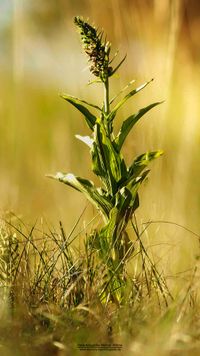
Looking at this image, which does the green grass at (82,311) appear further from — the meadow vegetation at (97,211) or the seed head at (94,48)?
the seed head at (94,48)

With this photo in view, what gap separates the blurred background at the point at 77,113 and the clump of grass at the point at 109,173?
22 cm

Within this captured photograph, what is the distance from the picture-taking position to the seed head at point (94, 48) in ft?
4.31

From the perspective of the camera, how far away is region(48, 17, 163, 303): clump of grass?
1.32m

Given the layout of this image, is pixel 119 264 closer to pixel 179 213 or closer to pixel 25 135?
pixel 179 213

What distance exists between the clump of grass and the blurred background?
0.22 meters

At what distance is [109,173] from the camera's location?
1347mm

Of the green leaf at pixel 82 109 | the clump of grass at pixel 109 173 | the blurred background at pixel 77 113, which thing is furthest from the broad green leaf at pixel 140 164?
the blurred background at pixel 77 113

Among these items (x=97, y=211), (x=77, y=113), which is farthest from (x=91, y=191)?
(x=77, y=113)

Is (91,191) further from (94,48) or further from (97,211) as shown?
(97,211)

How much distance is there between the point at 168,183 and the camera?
7.20 ft

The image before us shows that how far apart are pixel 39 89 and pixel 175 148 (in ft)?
2.62

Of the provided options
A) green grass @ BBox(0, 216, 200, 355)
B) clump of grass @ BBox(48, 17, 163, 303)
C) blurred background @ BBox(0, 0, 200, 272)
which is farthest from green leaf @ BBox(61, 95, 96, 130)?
blurred background @ BBox(0, 0, 200, 272)

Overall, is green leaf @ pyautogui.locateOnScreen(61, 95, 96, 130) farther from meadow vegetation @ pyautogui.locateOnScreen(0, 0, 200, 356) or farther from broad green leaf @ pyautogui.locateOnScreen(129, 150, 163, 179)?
broad green leaf @ pyautogui.locateOnScreen(129, 150, 163, 179)

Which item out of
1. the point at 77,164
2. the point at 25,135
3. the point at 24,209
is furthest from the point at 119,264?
the point at 25,135
